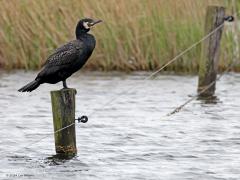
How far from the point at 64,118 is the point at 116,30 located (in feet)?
20.5

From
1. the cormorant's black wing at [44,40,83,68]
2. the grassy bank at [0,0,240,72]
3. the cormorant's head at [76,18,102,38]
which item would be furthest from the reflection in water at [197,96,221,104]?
the cormorant's black wing at [44,40,83,68]

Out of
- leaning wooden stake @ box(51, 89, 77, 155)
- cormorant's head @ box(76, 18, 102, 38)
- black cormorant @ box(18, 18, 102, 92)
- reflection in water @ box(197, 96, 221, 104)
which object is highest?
cormorant's head @ box(76, 18, 102, 38)

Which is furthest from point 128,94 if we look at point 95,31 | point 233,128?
point 233,128

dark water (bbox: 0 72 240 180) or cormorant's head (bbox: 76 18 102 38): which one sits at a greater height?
cormorant's head (bbox: 76 18 102 38)

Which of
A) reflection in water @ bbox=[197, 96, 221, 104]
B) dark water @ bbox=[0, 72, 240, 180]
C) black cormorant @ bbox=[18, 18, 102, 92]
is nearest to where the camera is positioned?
dark water @ bbox=[0, 72, 240, 180]

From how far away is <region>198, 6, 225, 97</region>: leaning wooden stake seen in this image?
1380 cm

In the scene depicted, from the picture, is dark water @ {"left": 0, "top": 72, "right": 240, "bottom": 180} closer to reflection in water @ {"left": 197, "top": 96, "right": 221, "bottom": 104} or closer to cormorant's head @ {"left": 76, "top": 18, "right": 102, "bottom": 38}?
reflection in water @ {"left": 197, "top": 96, "right": 221, "bottom": 104}

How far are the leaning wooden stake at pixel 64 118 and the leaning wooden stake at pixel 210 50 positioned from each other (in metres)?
4.01

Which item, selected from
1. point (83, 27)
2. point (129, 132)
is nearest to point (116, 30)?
point (129, 132)

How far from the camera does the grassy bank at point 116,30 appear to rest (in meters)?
16.0

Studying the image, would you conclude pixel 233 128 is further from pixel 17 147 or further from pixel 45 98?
pixel 45 98

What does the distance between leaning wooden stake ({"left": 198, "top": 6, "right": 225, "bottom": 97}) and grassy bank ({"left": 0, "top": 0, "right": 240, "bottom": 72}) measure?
1552 mm

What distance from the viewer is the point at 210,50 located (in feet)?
46.2

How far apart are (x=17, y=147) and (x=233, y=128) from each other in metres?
2.55
